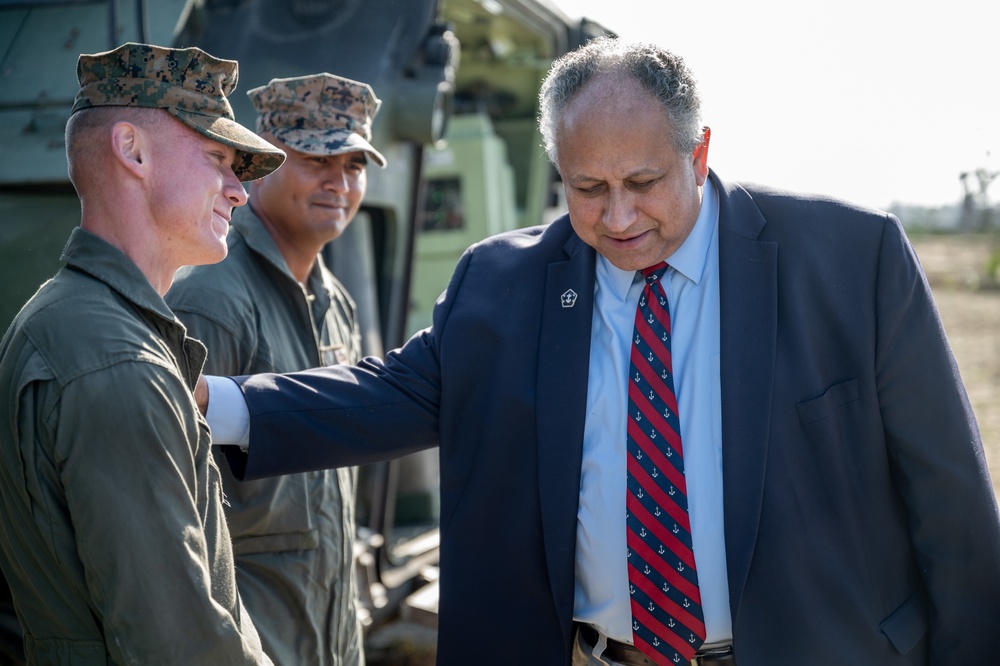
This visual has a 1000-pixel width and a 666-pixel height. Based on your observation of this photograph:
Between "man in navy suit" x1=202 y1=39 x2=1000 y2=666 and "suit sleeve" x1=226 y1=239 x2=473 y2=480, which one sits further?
"suit sleeve" x1=226 y1=239 x2=473 y2=480

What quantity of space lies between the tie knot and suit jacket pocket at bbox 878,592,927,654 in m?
0.81

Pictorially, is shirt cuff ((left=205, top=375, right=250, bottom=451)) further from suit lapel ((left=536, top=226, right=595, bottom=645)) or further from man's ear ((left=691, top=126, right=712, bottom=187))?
man's ear ((left=691, top=126, right=712, bottom=187))

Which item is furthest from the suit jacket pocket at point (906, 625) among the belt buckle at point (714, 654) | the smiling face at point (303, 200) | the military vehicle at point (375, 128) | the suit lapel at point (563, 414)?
the military vehicle at point (375, 128)

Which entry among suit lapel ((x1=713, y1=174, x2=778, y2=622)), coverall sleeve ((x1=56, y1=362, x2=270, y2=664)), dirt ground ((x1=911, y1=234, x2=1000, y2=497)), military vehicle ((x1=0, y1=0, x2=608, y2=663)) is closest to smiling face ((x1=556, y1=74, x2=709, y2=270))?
suit lapel ((x1=713, y1=174, x2=778, y2=622))

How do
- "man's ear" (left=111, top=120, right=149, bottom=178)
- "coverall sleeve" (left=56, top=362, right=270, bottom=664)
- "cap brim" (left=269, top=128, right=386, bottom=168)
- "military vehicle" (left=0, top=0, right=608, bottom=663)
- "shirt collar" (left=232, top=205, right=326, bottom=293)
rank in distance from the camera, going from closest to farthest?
"coverall sleeve" (left=56, top=362, right=270, bottom=664) < "man's ear" (left=111, top=120, right=149, bottom=178) < "shirt collar" (left=232, top=205, right=326, bottom=293) < "cap brim" (left=269, top=128, right=386, bottom=168) < "military vehicle" (left=0, top=0, right=608, bottom=663)

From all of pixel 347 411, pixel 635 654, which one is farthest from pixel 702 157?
pixel 635 654

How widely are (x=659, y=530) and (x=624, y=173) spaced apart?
693 millimetres

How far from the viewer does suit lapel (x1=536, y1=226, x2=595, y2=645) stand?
209 cm

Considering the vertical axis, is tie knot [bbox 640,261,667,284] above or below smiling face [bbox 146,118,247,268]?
below

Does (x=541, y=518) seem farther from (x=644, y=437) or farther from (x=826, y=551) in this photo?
(x=826, y=551)

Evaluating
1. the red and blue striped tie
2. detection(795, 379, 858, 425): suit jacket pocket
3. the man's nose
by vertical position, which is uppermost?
the man's nose

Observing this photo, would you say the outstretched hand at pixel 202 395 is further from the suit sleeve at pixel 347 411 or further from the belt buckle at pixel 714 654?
the belt buckle at pixel 714 654

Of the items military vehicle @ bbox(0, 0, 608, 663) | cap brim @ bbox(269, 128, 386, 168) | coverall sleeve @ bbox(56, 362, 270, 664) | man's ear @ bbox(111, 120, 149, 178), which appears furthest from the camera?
military vehicle @ bbox(0, 0, 608, 663)

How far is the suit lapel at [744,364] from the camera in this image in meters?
1.97
